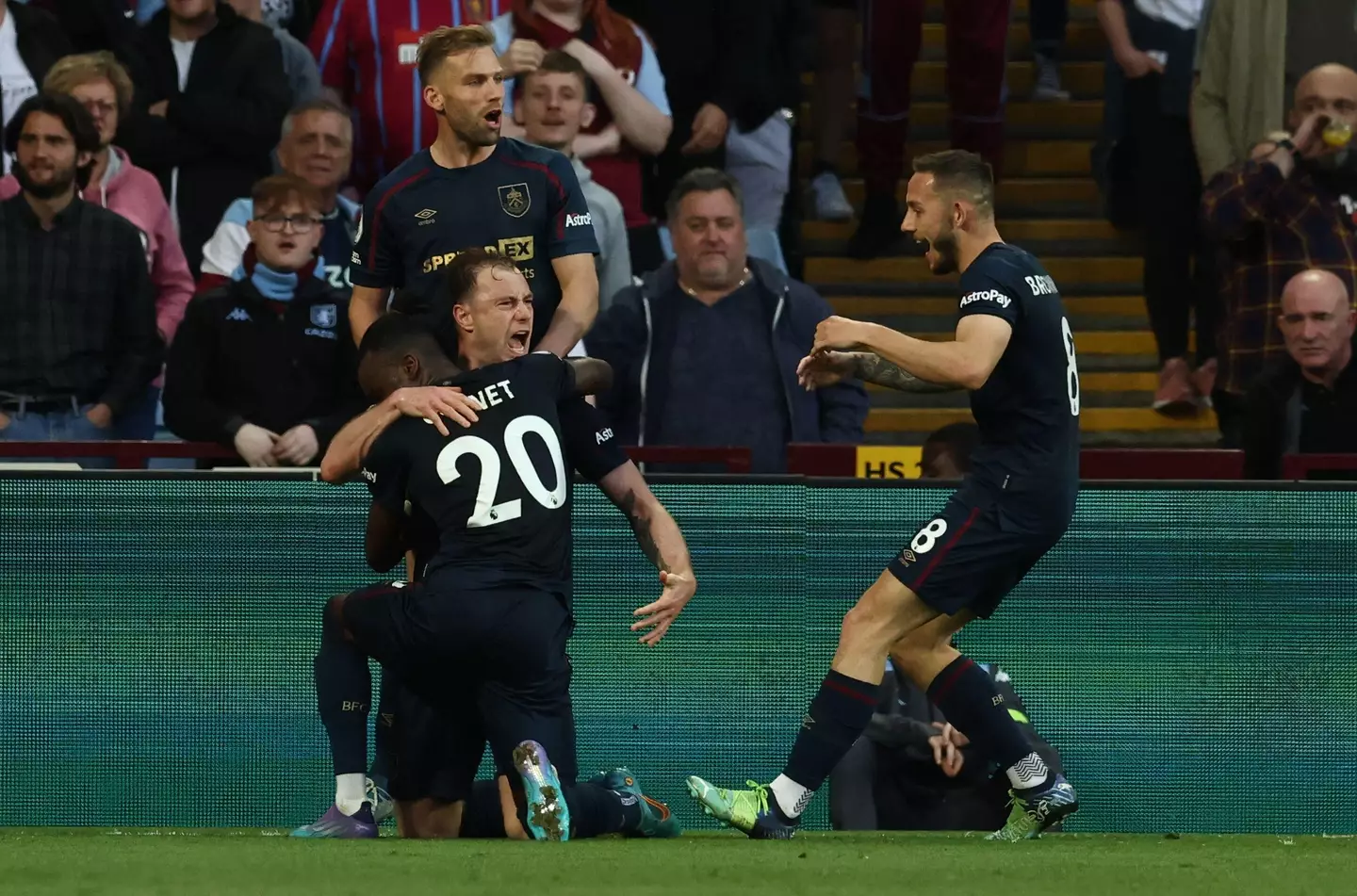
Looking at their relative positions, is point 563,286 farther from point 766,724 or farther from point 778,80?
point 778,80

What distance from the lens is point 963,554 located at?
22.3 ft

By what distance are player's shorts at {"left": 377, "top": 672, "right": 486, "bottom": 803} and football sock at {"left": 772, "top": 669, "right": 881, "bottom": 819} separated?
967 millimetres

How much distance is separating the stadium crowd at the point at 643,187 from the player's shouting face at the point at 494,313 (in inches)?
52.6

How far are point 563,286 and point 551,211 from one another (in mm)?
233

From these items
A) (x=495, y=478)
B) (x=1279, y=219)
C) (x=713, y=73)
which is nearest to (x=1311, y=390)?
(x=1279, y=219)

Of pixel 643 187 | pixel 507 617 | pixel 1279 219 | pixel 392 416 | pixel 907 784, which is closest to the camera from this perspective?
pixel 507 617

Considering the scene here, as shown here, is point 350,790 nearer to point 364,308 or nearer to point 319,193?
point 364,308

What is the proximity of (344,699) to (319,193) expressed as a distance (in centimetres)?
344

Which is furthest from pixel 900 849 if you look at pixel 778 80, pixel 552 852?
pixel 778 80

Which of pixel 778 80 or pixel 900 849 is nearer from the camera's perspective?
pixel 900 849

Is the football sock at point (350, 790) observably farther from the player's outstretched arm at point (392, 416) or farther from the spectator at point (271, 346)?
the spectator at point (271, 346)

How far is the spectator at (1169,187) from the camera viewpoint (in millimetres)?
11141

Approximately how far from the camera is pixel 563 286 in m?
7.19

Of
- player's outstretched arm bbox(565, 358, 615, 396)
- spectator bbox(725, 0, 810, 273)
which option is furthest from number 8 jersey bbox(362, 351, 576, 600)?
spectator bbox(725, 0, 810, 273)
